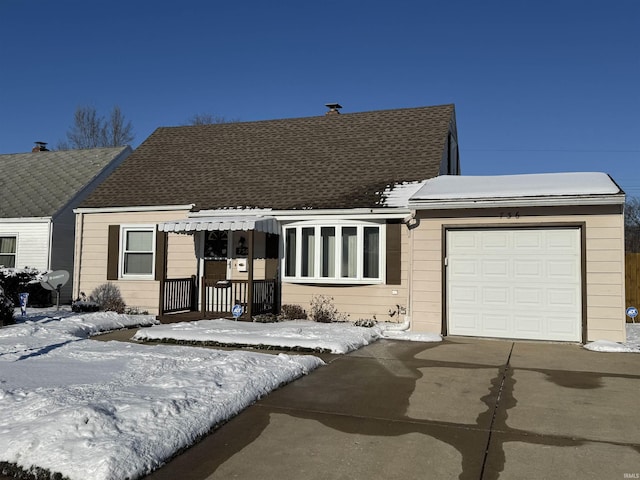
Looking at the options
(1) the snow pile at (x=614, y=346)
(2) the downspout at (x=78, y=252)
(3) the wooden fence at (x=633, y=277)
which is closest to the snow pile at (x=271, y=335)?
(1) the snow pile at (x=614, y=346)

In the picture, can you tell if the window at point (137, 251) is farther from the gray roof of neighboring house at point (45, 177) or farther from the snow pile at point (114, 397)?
the snow pile at point (114, 397)

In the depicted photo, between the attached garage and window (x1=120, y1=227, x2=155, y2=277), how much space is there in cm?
725

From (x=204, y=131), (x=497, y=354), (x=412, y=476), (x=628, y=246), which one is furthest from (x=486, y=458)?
(x=628, y=246)

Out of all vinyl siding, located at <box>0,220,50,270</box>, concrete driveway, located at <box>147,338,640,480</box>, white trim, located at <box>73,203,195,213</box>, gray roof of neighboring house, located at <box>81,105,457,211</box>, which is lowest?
concrete driveway, located at <box>147,338,640,480</box>

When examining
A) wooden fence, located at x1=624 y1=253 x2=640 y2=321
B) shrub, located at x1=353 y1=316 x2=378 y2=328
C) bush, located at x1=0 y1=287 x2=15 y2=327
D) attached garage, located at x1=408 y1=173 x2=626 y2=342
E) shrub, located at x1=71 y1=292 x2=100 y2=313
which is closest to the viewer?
attached garage, located at x1=408 y1=173 x2=626 y2=342

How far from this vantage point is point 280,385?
618cm

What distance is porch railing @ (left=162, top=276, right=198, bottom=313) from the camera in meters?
12.6

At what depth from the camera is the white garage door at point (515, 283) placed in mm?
9438

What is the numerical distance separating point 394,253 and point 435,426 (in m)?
7.14

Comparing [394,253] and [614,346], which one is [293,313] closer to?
[394,253]

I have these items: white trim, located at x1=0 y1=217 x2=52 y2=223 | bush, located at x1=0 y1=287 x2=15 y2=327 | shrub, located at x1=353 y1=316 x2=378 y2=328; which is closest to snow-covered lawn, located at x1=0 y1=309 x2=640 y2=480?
bush, located at x1=0 y1=287 x2=15 y2=327

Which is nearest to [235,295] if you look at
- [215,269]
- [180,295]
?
[215,269]

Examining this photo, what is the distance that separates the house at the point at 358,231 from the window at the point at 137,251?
39 mm

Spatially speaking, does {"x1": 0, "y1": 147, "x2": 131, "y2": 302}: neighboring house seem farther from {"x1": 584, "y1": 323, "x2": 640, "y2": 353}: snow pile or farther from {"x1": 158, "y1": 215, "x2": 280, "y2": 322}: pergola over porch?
{"x1": 584, "y1": 323, "x2": 640, "y2": 353}: snow pile
